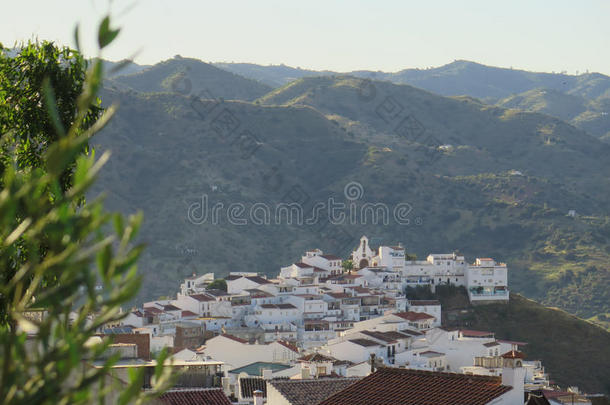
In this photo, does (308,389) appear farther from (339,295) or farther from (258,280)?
(258,280)

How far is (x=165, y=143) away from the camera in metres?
162

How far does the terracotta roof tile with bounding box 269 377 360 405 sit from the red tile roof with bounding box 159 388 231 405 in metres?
2.67

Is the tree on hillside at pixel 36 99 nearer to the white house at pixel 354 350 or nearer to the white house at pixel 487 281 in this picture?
the white house at pixel 354 350

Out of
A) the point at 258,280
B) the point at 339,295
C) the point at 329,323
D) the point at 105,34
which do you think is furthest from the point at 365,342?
the point at 105,34

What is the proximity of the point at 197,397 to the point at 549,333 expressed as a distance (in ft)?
221

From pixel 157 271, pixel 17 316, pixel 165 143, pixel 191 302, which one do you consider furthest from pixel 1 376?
pixel 165 143

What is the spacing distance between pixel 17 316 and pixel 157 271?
369 feet

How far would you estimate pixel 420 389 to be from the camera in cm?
1673

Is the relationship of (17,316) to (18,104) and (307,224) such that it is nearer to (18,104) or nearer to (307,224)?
(18,104)

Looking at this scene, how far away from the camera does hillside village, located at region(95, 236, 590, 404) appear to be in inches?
2168

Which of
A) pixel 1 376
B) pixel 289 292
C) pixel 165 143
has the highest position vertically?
pixel 165 143

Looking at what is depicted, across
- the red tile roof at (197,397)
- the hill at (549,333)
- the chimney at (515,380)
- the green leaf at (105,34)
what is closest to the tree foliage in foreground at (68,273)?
the green leaf at (105,34)

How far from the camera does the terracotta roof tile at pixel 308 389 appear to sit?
21031 millimetres

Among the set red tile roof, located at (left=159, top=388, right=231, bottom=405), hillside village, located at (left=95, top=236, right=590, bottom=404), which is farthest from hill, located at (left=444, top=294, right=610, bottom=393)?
red tile roof, located at (left=159, top=388, right=231, bottom=405)
